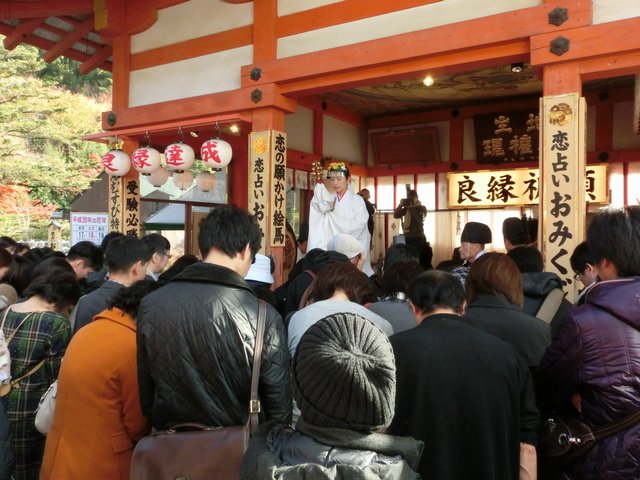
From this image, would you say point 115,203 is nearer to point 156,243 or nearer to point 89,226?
point 89,226

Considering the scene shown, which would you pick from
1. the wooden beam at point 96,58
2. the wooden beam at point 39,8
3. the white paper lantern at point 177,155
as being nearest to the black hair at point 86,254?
the white paper lantern at point 177,155

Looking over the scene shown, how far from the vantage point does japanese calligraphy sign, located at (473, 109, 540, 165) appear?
10867 millimetres

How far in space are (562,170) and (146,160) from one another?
5.95 meters

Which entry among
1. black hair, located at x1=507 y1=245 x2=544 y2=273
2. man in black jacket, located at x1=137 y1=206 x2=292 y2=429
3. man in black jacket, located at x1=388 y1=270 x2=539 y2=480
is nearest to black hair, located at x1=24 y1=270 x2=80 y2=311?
man in black jacket, located at x1=137 y1=206 x2=292 y2=429

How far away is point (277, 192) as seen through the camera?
24.1ft

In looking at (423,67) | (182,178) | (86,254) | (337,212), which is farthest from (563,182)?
(182,178)

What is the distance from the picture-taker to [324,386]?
4.75ft

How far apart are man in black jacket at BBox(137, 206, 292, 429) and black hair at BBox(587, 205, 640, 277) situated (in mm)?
1445

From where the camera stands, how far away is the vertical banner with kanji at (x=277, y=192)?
287 inches

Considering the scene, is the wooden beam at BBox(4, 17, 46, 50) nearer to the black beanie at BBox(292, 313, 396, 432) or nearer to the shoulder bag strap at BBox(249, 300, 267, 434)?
the shoulder bag strap at BBox(249, 300, 267, 434)

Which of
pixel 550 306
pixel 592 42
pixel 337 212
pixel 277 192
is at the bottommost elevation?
pixel 550 306

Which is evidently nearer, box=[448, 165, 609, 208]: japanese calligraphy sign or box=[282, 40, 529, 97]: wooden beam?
box=[282, 40, 529, 97]: wooden beam

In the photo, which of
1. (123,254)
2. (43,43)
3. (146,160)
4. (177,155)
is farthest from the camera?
(43,43)

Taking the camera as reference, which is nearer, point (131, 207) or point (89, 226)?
point (131, 207)
